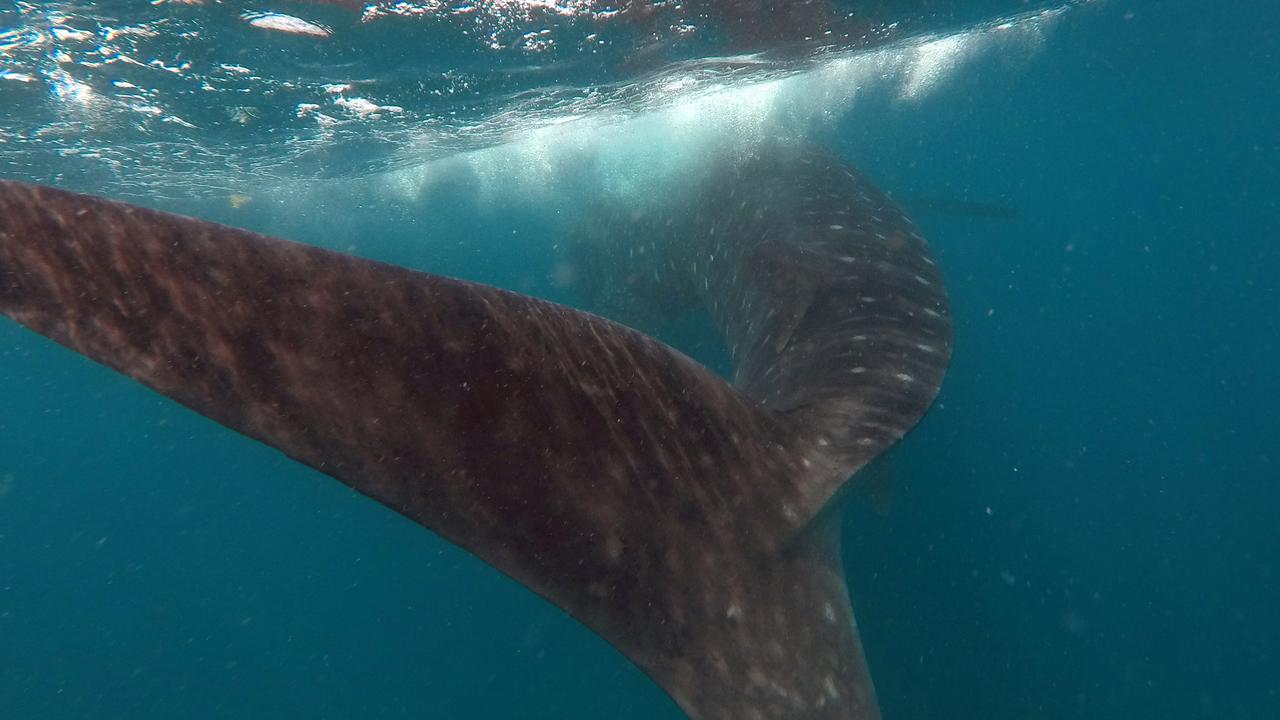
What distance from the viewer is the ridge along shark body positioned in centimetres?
163

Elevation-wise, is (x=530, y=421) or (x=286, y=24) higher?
(x=286, y=24)

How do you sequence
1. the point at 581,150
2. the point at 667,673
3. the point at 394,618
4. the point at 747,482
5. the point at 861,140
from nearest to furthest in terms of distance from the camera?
the point at 667,673, the point at 747,482, the point at 394,618, the point at 581,150, the point at 861,140

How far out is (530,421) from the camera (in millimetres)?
2104

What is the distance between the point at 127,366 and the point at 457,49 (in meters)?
16.4

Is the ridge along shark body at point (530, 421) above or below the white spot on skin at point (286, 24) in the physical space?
below

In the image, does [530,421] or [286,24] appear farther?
[286,24]

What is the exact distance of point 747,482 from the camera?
2.75 meters

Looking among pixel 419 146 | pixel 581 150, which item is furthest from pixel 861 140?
pixel 419 146

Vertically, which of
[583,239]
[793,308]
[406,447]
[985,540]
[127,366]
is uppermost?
[127,366]

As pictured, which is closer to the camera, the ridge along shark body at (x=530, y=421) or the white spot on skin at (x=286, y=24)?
the ridge along shark body at (x=530, y=421)

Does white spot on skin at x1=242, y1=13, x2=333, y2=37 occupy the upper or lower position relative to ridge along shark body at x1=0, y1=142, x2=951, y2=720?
upper

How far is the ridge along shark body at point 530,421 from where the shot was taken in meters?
1.63

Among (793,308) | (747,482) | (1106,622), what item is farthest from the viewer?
(1106,622)

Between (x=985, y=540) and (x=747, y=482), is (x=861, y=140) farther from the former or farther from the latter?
(x=747, y=482)
